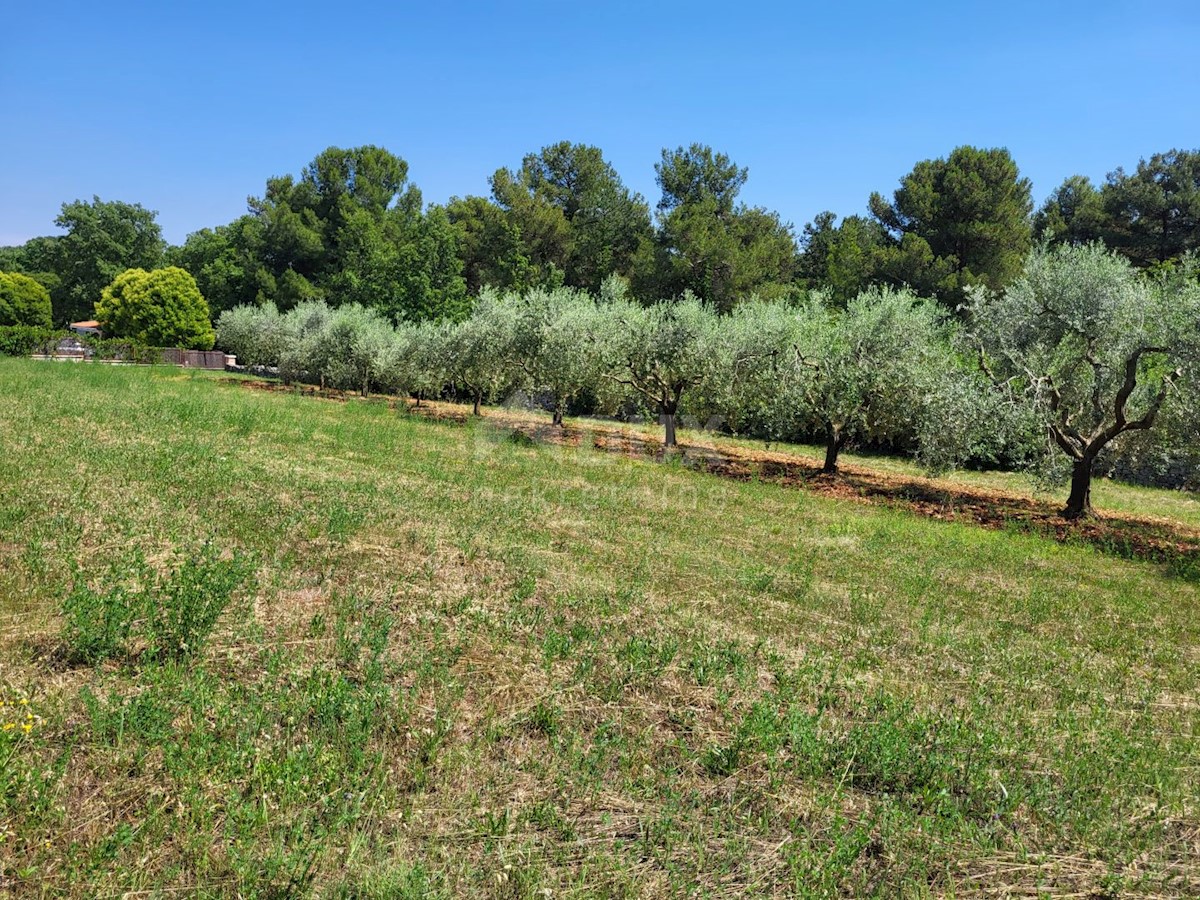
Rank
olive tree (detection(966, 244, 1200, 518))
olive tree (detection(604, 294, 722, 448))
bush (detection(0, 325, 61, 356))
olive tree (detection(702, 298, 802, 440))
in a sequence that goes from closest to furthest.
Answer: olive tree (detection(966, 244, 1200, 518)) → olive tree (detection(702, 298, 802, 440)) → olive tree (detection(604, 294, 722, 448)) → bush (detection(0, 325, 61, 356))

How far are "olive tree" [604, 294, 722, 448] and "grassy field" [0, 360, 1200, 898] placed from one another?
12.4m

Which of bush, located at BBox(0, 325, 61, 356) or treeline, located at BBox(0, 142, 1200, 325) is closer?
treeline, located at BBox(0, 142, 1200, 325)

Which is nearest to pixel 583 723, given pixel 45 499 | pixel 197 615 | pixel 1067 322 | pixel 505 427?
pixel 197 615

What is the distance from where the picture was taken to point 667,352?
21734mm

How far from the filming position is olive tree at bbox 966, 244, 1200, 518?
13.2 meters

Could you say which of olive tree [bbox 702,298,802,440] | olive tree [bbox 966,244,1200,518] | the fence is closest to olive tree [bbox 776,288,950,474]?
olive tree [bbox 702,298,802,440]

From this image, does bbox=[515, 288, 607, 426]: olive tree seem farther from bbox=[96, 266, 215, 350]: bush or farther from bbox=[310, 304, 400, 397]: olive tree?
bbox=[96, 266, 215, 350]: bush

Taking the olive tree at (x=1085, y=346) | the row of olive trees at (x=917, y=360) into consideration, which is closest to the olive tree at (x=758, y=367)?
the row of olive trees at (x=917, y=360)

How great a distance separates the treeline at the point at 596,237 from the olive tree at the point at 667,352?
1512 centimetres

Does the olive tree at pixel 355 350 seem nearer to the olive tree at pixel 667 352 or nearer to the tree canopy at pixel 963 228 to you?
the olive tree at pixel 667 352

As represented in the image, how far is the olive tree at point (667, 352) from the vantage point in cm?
2120

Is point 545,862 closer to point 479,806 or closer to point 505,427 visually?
point 479,806

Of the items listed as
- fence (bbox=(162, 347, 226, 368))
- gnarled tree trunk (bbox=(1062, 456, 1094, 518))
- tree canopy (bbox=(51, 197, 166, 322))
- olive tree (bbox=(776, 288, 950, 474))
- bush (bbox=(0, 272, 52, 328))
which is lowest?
gnarled tree trunk (bbox=(1062, 456, 1094, 518))

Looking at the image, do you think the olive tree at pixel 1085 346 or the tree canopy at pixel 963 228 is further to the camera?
the tree canopy at pixel 963 228
